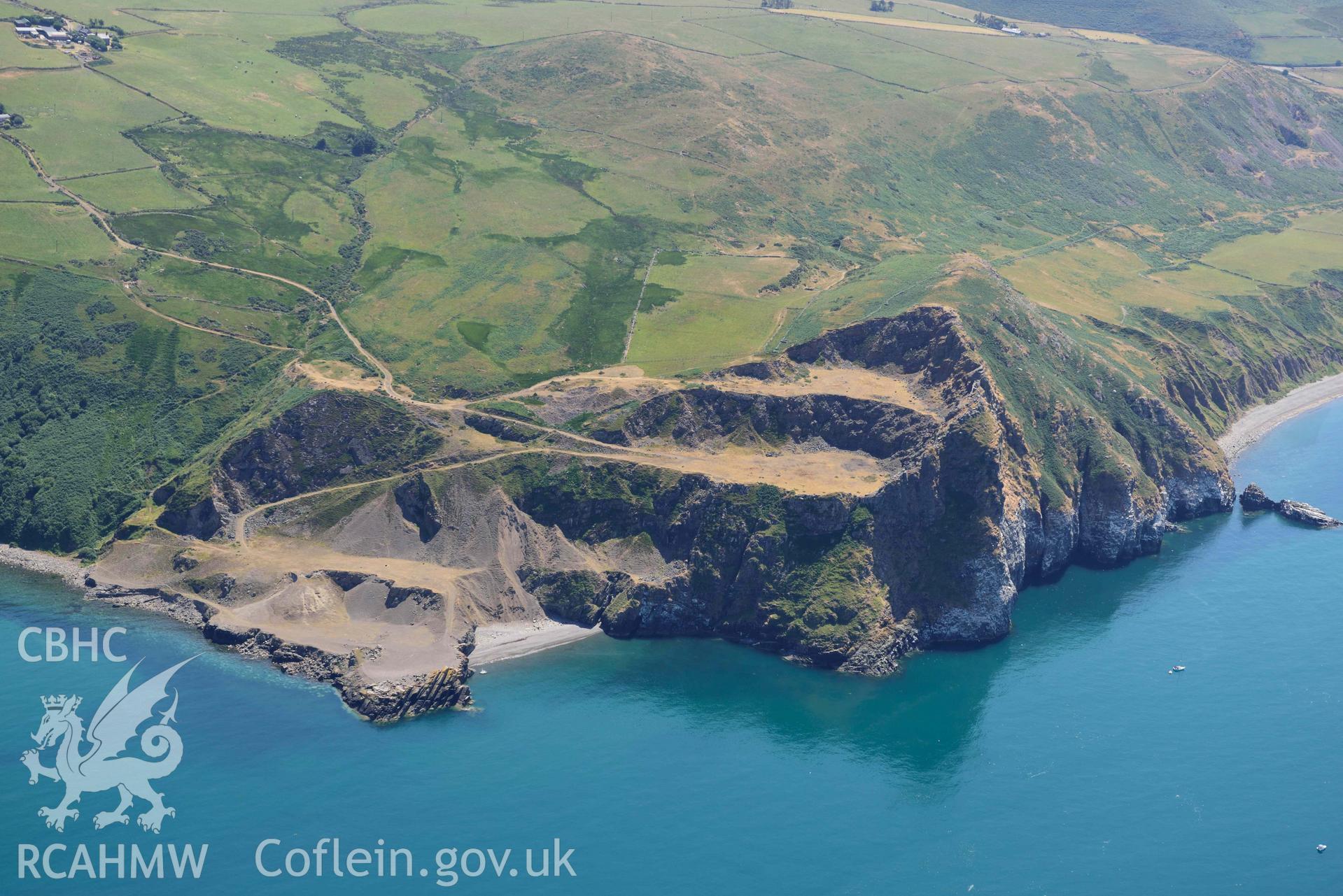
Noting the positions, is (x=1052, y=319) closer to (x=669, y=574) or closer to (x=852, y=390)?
(x=852, y=390)

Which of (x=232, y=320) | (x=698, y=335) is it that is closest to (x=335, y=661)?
(x=232, y=320)

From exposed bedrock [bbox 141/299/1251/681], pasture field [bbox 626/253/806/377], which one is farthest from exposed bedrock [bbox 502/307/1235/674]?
pasture field [bbox 626/253/806/377]

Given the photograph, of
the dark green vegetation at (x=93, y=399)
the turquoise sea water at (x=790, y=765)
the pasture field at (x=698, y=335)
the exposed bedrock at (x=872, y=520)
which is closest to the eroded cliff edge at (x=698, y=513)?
the exposed bedrock at (x=872, y=520)

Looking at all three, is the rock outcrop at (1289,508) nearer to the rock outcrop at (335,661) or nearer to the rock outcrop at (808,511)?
the rock outcrop at (808,511)

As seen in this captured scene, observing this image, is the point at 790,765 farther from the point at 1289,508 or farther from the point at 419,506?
the point at 1289,508

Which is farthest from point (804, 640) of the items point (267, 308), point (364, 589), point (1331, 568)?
point (267, 308)

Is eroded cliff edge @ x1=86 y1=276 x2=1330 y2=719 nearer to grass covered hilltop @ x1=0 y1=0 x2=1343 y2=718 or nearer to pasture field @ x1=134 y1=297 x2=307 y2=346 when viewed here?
grass covered hilltop @ x1=0 y1=0 x2=1343 y2=718
